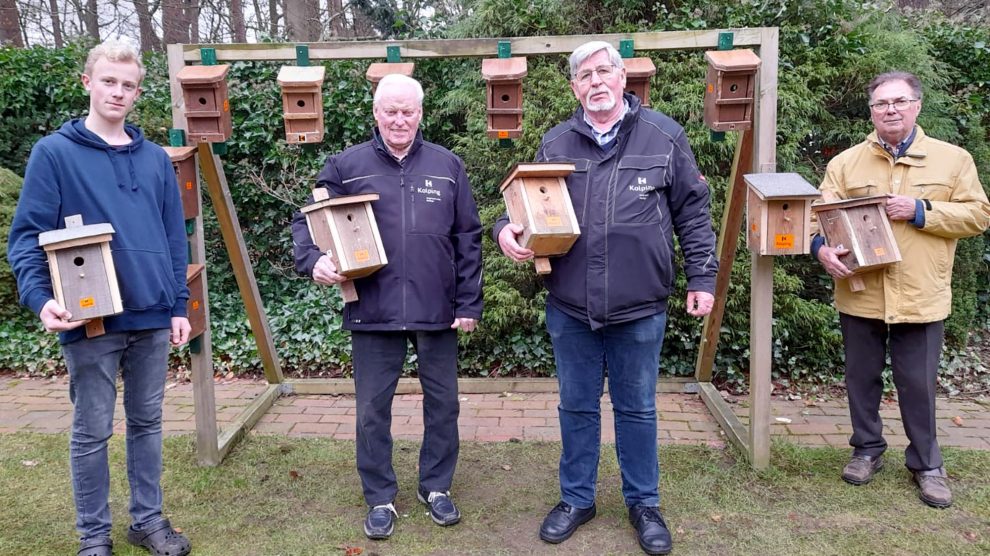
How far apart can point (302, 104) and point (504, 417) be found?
2.34 meters

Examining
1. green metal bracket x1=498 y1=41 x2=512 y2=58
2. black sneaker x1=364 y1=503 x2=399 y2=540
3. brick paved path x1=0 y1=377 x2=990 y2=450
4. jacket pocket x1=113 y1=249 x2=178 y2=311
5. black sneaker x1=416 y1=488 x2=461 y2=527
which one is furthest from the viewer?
brick paved path x1=0 y1=377 x2=990 y2=450

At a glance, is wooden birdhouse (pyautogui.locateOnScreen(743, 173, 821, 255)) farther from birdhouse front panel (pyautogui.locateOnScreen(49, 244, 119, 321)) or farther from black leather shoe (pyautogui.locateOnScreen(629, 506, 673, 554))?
birdhouse front panel (pyautogui.locateOnScreen(49, 244, 119, 321))

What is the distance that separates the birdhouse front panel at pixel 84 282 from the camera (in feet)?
8.54

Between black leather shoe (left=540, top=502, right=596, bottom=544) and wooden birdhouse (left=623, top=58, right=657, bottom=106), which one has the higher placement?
wooden birdhouse (left=623, top=58, right=657, bottom=106)

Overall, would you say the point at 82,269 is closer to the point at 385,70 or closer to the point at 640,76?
the point at 385,70

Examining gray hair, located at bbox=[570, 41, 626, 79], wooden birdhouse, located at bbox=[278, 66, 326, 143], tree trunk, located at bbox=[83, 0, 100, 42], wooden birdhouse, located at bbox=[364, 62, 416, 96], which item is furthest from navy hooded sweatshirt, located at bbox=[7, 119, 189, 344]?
tree trunk, located at bbox=[83, 0, 100, 42]

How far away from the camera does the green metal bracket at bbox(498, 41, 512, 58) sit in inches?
144

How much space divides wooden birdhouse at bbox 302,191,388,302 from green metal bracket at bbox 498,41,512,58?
3.90ft

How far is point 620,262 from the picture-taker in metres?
2.84

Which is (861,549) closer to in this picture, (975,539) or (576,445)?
(975,539)

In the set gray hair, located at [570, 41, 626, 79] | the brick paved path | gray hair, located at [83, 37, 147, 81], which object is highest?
gray hair, located at [83, 37, 147, 81]

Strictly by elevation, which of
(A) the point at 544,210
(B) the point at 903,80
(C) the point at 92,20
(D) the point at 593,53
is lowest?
(A) the point at 544,210

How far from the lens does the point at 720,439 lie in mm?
4234

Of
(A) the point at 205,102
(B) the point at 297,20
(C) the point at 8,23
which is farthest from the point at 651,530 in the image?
(C) the point at 8,23
